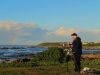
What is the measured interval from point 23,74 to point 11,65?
8489mm

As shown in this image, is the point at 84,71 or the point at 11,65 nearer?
the point at 84,71

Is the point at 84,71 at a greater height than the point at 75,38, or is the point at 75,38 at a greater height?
the point at 75,38

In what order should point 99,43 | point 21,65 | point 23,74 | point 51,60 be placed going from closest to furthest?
point 23,74, point 21,65, point 51,60, point 99,43

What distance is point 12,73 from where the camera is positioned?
28.1m

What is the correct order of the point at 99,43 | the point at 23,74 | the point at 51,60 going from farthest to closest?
the point at 99,43 < the point at 51,60 < the point at 23,74

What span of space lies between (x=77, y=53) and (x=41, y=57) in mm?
15854

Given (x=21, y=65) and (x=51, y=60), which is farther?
(x=51, y=60)

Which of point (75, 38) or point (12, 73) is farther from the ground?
point (75, 38)

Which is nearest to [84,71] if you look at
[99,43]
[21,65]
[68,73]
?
[68,73]

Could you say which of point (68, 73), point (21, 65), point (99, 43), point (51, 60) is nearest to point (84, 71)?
point (68, 73)

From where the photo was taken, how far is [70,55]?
29.1 metres

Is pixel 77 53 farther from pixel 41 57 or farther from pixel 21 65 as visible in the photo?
pixel 41 57

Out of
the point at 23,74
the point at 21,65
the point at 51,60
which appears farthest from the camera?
the point at 51,60

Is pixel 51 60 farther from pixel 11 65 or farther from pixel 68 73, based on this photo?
pixel 68 73
